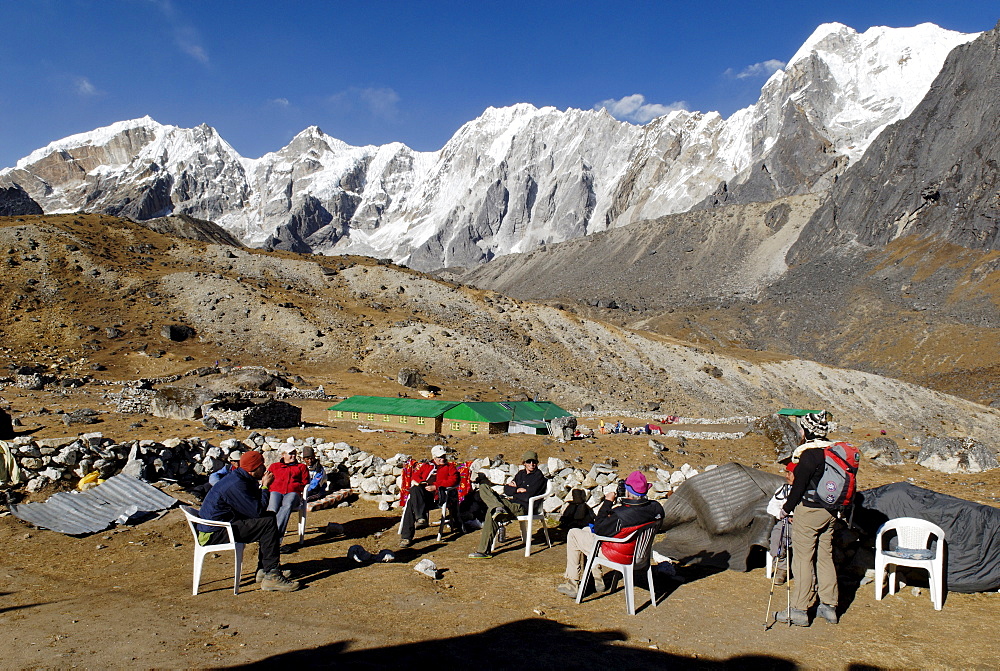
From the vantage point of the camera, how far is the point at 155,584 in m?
7.94

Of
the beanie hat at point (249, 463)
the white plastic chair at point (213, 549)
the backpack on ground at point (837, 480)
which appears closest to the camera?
the backpack on ground at point (837, 480)

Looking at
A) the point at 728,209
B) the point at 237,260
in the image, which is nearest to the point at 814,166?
the point at 728,209

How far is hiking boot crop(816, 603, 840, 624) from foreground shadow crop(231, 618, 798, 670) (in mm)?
1249

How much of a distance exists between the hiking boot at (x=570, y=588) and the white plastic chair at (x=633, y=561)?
0.38 feet

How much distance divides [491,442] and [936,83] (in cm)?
13260

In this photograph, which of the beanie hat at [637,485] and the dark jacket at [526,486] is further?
the dark jacket at [526,486]

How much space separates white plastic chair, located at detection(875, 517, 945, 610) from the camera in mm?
6906

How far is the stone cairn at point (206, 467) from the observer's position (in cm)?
1259

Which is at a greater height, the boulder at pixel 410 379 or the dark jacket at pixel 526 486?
the boulder at pixel 410 379

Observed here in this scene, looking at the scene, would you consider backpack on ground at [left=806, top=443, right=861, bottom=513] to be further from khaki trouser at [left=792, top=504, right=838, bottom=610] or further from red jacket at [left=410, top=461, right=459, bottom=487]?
red jacket at [left=410, top=461, right=459, bottom=487]

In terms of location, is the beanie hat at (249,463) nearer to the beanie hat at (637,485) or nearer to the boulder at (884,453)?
the beanie hat at (637,485)

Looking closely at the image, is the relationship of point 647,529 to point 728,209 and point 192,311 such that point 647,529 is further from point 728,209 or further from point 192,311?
point 728,209

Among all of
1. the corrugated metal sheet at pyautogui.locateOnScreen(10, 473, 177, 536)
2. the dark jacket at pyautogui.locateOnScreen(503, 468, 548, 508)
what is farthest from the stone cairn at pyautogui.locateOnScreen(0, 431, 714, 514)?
the dark jacket at pyautogui.locateOnScreen(503, 468, 548, 508)

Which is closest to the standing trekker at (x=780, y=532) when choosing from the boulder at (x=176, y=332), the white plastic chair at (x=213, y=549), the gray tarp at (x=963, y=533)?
the gray tarp at (x=963, y=533)
